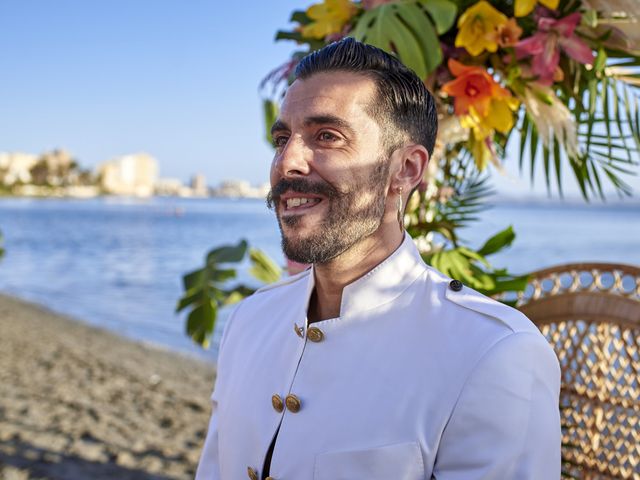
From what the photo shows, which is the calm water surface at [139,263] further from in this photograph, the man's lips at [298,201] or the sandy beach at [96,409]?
the sandy beach at [96,409]

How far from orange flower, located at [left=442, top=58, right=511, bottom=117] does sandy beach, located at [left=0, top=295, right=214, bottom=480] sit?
323cm

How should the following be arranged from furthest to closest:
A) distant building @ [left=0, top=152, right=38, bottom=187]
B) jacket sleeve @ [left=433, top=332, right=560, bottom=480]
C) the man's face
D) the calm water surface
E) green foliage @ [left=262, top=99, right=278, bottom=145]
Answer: distant building @ [left=0, top=152, right=38, bottom=187]
the calm water surface
green foliage @ [left=262, top=99, right=278, bottom=145]
the man's face
jacket sleeve @ [left=433, top=332, right=560, bottom=480]

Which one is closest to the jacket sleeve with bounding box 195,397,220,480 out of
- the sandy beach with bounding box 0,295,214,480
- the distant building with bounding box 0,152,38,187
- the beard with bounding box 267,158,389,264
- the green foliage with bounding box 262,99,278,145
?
the beard with bounding box 267,158,389,264

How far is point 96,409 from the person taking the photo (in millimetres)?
5398

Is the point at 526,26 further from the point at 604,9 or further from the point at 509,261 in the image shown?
the point at 509,261

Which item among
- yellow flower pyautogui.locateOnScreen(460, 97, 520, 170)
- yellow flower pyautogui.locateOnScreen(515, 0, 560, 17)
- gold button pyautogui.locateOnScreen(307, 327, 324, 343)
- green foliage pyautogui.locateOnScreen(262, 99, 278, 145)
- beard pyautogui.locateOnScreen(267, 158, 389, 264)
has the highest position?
yellow flower pyautogui.locateOnScreen(515, 0, 560, 17)

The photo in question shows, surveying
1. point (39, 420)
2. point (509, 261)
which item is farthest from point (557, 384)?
point (509, 261)

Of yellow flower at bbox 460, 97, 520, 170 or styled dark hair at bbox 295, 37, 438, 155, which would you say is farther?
yellow flower at bbox 460, 97, 520, 170

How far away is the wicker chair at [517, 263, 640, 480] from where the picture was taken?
165 cm

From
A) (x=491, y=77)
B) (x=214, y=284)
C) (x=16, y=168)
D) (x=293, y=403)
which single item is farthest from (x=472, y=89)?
(x=16, y=168)

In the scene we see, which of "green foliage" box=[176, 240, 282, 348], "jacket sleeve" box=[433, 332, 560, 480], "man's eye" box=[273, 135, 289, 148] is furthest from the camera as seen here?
"green foliage" box=[176, 240, 282, 348]

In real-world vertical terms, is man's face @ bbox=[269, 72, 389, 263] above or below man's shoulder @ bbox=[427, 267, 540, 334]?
above

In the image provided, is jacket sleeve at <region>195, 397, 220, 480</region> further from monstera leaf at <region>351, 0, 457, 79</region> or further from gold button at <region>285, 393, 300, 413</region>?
monstera leaf at <region>351, 0, 457, 79</region>

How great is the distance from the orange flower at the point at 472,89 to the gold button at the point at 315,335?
2.21 feet
